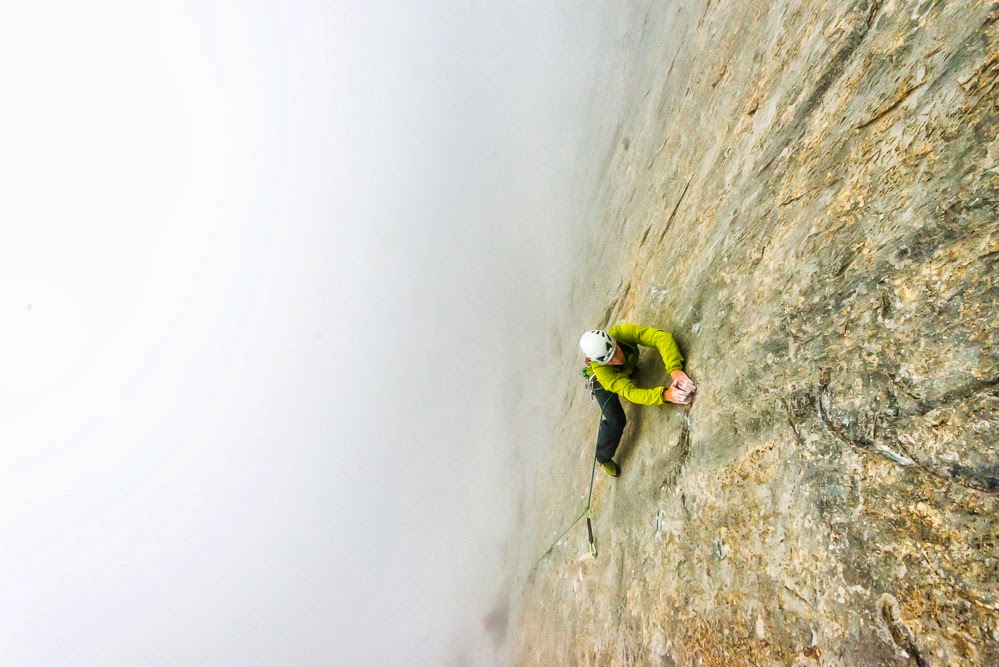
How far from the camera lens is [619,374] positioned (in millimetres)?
5238

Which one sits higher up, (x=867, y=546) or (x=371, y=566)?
(x=867, y=546)

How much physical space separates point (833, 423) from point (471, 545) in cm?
1648

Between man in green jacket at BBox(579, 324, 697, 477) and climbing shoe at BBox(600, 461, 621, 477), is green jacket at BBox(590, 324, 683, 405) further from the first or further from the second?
climbing shoe at BBox(600, 461, 621, 477)

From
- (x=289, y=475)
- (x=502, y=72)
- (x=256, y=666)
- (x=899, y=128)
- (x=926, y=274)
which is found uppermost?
(x=899, y=128)

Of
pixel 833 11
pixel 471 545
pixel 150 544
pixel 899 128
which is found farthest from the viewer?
pixel 150 544

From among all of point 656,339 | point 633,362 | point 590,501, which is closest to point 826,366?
point 656,339

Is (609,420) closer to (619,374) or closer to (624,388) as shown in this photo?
(619,374)

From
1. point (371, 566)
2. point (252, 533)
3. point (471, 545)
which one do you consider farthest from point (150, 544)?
point (471, 545)

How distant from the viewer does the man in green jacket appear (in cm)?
455

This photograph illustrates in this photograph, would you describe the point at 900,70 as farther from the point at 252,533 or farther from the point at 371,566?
the point at 252,533

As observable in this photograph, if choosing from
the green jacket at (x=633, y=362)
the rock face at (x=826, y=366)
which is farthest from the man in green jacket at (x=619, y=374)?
the rock face at (x=826, y=366)

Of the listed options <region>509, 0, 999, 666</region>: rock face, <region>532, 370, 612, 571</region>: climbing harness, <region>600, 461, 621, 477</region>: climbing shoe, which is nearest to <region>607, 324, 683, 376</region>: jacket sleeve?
<region>509, 0, 999, 666</region>: rock face

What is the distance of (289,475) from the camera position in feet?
82.0

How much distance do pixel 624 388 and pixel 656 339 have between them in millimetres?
643
